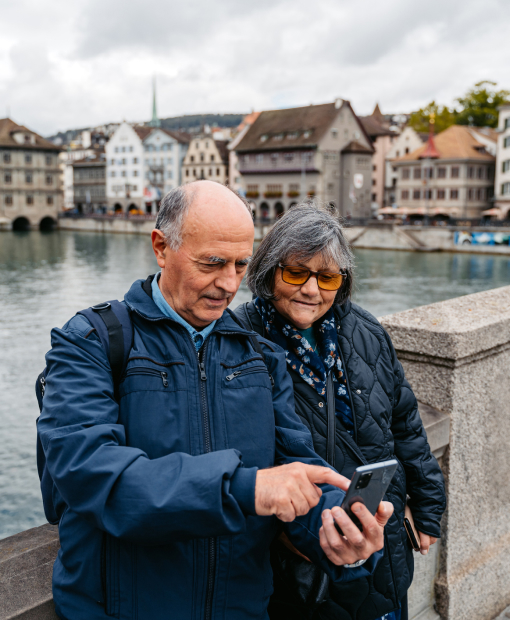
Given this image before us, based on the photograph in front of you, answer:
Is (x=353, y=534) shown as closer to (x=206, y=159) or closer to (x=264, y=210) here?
(x=264, y=210)

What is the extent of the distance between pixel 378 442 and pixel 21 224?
6774 cm

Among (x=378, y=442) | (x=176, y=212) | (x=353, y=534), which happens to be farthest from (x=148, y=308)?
(x=378, y=442)

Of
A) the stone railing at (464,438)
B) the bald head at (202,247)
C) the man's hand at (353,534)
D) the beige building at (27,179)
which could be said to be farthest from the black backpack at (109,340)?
the beige building at (27,179)

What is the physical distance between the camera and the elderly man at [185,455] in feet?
3.47

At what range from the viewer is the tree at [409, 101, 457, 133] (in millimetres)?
52312

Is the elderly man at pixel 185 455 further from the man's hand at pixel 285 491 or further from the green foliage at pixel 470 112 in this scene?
the green foliage at pixel 470 112

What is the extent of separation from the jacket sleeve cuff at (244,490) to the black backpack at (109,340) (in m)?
0.30

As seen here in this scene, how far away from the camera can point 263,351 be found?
1442 mm

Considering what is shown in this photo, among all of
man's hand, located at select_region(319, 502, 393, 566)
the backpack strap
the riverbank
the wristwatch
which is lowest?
the riverbank

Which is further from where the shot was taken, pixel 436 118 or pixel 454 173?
pixel 436 118

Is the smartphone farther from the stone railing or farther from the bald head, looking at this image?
the stone railing

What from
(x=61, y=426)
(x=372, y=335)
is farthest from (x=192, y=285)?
(x=372, y=335)

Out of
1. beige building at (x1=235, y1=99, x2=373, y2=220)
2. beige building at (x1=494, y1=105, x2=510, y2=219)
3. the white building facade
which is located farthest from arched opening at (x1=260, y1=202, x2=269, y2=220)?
beige building at (x1=494, y1=105, x2=510, y2=219)

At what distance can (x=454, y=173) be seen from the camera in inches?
1822
